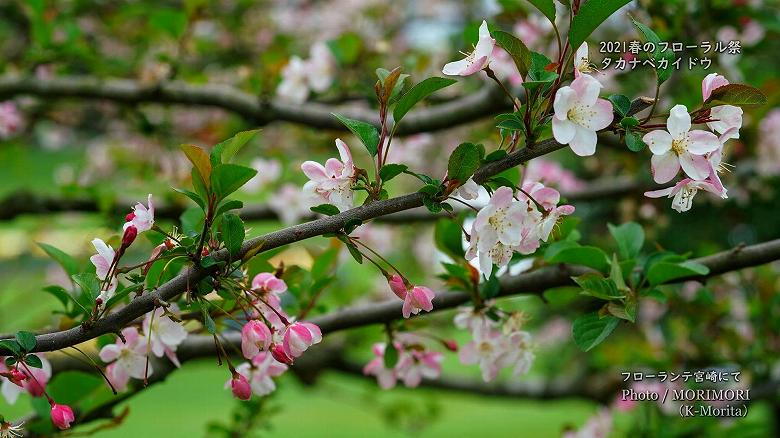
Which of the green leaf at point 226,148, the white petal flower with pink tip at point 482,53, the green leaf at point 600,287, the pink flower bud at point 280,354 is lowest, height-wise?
the green leaf at point 600,287

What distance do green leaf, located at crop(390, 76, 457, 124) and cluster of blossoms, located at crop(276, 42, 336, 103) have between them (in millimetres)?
1021

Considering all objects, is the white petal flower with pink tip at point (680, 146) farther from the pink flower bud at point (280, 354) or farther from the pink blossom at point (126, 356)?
the pink blossom at point (126, 356)

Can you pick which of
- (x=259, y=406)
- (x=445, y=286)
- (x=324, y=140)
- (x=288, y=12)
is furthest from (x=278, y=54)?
(x=288, y=12)

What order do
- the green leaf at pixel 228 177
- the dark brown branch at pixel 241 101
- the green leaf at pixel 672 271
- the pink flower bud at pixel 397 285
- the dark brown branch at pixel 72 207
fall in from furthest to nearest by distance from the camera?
1. the dark brown branch at pixel 72 207
2. the dark brown branch at pixel 241 101
3. the green leaf at pixel 672 271
4. the pink flower bud at pixel 397 285
5. the green leaf at pixel 228 177

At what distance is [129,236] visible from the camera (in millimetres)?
711

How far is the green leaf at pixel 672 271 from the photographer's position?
2.85 ft

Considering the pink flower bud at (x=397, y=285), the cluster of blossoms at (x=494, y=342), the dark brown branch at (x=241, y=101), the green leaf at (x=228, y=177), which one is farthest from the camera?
the dark brown branch at (x=241, y=101)

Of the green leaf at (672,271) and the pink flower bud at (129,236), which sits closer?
the pink flower bud at (129,236)

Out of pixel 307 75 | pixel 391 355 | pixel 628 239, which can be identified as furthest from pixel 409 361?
pixel 307 75

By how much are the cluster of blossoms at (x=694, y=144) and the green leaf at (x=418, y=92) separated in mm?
181

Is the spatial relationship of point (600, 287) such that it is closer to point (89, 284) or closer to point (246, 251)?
point (246, 251)

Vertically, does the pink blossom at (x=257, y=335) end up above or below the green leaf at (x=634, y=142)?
below

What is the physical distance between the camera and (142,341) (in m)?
0.87

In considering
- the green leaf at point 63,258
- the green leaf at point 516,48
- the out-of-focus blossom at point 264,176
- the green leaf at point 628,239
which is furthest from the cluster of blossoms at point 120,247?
the out-of-focus blossom at point 264,176
